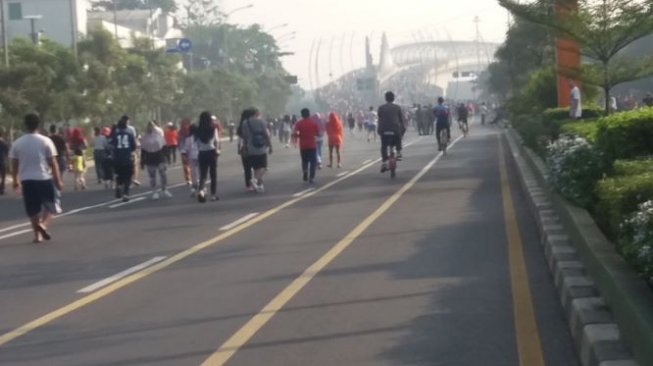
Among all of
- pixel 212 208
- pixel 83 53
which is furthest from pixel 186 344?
pixel 83 53

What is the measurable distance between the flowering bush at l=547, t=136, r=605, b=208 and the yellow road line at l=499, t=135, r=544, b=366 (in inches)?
33.4

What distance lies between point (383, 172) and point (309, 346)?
76.3 ft

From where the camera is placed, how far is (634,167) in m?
13.4

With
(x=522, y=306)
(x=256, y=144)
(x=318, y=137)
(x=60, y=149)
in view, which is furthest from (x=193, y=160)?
(x=522, y=306)

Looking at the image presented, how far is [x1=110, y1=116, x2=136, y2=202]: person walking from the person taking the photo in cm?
2736

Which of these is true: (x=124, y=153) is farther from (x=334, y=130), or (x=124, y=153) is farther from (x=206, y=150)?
(x=334, y=130)

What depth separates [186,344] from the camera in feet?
35.1

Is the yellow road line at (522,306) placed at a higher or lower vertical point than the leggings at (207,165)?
lower

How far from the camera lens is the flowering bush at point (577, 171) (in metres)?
16.2

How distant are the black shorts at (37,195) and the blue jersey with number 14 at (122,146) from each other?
303 inches

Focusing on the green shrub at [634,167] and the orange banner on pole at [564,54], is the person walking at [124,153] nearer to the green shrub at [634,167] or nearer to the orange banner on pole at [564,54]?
the orange banner on pole at [564,54]

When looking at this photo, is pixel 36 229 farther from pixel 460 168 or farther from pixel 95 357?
pixel 460 168

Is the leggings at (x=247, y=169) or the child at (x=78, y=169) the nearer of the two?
the leggings at (x=247, y=169)

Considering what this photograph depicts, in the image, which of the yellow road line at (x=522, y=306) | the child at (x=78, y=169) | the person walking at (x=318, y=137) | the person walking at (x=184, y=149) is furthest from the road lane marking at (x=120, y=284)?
the child at (x=78, y=169)
